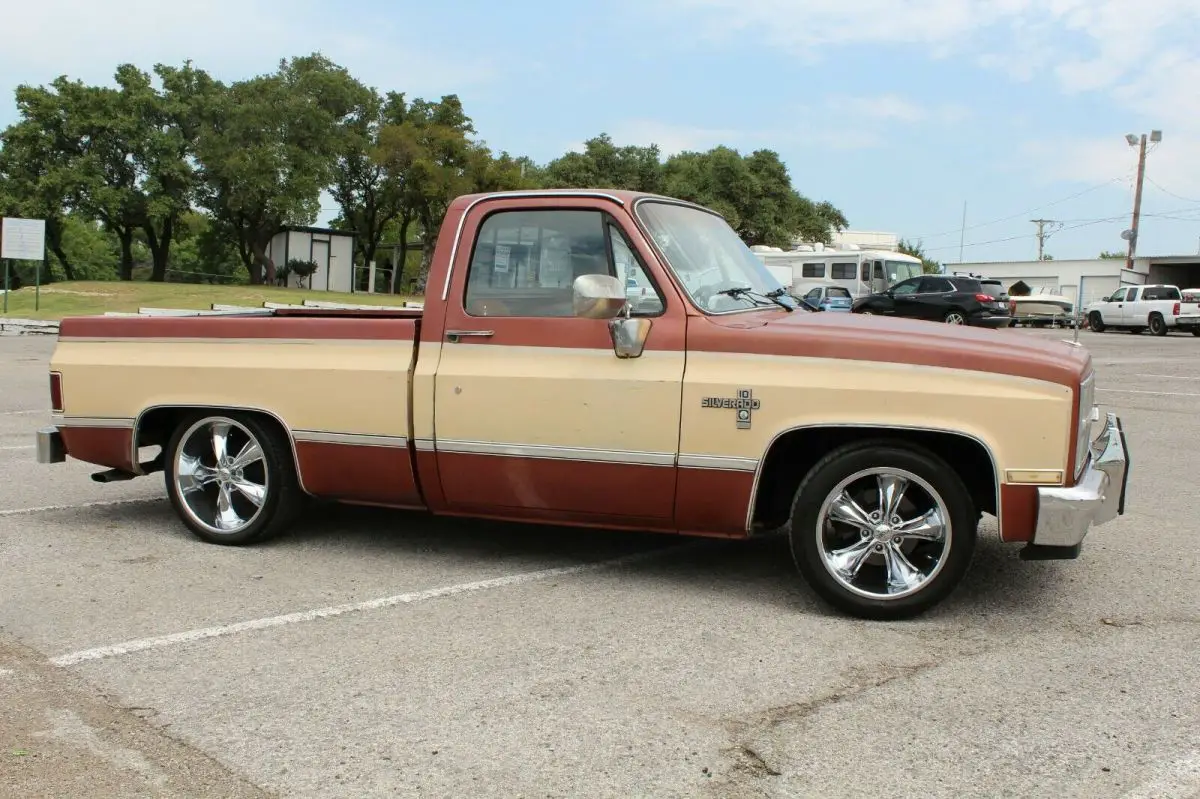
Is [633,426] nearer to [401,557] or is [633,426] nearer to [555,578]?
[555,578]

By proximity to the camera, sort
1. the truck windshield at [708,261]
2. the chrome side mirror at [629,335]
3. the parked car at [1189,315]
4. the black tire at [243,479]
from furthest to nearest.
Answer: the parked car at [1189,315] → the black tire at [243,479] → the truck windshield at [708,261] → the chrome side mirror at [629,335]

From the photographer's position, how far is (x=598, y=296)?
4555 mm

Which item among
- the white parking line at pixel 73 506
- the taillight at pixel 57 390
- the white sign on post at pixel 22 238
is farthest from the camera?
the white sign on post at pixel 22 238

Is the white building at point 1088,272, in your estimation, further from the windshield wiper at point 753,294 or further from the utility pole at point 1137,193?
the windshield wiper at point 753,294

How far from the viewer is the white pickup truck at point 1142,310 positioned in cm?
3409

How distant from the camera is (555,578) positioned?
5160mm

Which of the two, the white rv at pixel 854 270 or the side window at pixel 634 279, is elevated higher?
the white rv at pixel 854 270

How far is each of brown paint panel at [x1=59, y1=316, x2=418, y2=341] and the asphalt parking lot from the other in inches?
44.6

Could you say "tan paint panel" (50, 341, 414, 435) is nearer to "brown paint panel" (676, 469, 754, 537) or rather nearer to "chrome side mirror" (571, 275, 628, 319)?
"chrome side mirror" (571, 275, 628, 319)

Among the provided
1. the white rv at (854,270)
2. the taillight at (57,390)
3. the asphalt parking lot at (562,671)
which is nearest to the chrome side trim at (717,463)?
the asphalt parking lot at (562,671)

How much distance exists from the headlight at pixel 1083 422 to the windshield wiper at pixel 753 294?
143 cm

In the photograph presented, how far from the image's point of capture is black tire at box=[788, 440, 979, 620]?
4.41 meters

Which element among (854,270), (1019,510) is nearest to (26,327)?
(854,270)

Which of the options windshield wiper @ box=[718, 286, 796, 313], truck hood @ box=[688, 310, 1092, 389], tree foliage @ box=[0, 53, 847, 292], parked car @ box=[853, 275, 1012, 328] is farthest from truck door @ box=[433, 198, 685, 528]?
tree foliage @ box=[0, 53, 847, 292]
